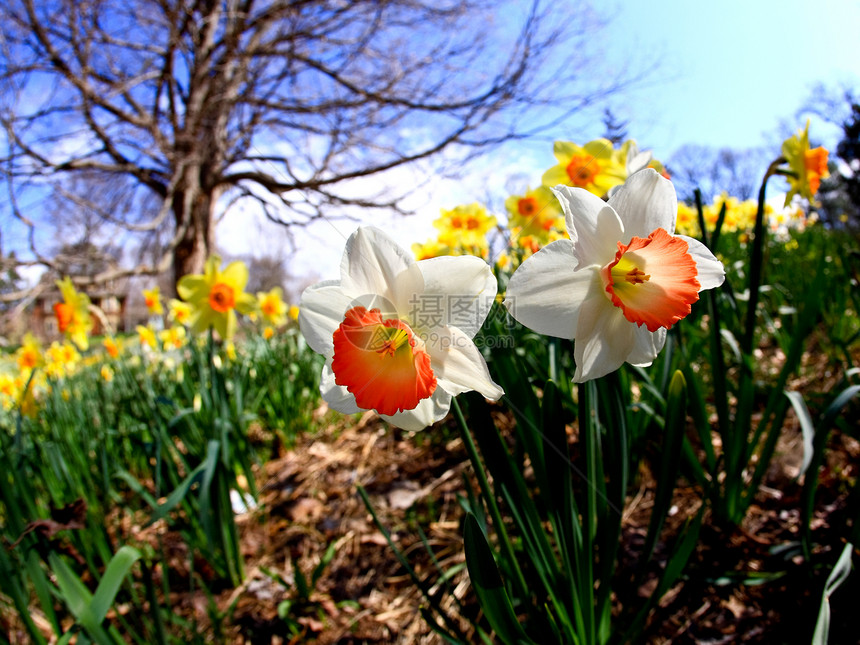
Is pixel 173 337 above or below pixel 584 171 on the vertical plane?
below

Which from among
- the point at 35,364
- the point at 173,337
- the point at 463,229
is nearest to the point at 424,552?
the point at 463,229

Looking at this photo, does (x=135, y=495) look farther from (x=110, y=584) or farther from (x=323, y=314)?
(x=323, y=314)

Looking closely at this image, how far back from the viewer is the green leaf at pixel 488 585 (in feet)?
2.46

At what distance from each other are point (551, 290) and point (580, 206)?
6.0 inches

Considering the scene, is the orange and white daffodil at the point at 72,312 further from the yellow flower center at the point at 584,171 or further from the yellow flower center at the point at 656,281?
the yellow flower center at the point at 656,281

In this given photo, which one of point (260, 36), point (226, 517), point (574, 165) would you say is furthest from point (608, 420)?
point (260, 36)

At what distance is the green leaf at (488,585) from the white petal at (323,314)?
1.24ft

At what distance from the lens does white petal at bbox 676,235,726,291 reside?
32.2 inches

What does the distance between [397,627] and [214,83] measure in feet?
24.5

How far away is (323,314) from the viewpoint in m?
0.78

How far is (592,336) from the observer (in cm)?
78

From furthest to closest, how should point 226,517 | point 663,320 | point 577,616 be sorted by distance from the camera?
point 226,517 < point 577,616 < point 663,320

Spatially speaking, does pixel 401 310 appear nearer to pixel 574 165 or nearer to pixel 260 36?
pixel 574 165

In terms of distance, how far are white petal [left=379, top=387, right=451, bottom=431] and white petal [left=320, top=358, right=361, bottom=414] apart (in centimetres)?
7
